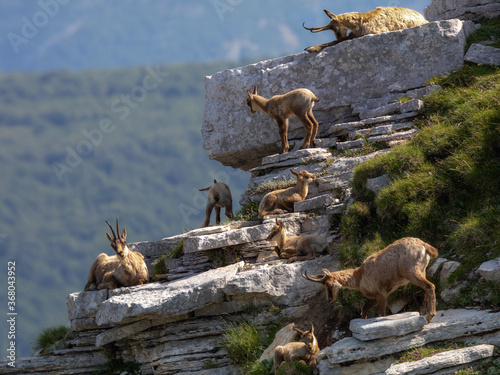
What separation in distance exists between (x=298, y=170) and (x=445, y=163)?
3863 mm

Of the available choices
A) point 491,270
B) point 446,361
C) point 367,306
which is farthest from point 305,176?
point 446,361

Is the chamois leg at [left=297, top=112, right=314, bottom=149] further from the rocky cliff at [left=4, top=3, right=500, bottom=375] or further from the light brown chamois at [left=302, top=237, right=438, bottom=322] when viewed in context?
the light brown chamois at [left=302, top=237, right=438, bottom=322]

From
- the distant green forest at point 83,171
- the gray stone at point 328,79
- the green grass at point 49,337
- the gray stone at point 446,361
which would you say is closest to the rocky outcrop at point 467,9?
the gray stone at point 328,79

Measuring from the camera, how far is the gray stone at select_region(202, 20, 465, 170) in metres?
15.2

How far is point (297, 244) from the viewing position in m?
11.7

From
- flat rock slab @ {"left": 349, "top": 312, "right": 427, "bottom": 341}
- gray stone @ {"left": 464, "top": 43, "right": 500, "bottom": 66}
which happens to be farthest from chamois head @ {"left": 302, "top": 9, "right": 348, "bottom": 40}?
flat rock slab @ {"left": 349, "top": 312, "right": 427, "bottom": 341}

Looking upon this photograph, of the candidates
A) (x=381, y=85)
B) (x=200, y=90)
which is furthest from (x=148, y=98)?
(x=381, y=85)

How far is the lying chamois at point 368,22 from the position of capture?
15961 mm

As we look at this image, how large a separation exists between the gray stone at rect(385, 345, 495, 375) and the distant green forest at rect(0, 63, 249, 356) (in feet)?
351

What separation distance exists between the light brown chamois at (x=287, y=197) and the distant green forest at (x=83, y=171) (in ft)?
334

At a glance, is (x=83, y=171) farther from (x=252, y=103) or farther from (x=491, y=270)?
(x=491, y=270)

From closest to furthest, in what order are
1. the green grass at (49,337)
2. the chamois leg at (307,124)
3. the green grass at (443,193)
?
the green grass at (443,193) → the green grass at (49,337) → the chamois leg at (307,124)

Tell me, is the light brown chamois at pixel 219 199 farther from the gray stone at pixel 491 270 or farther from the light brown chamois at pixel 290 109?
the gray stone at pixel 491 270

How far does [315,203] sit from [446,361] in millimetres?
5339
